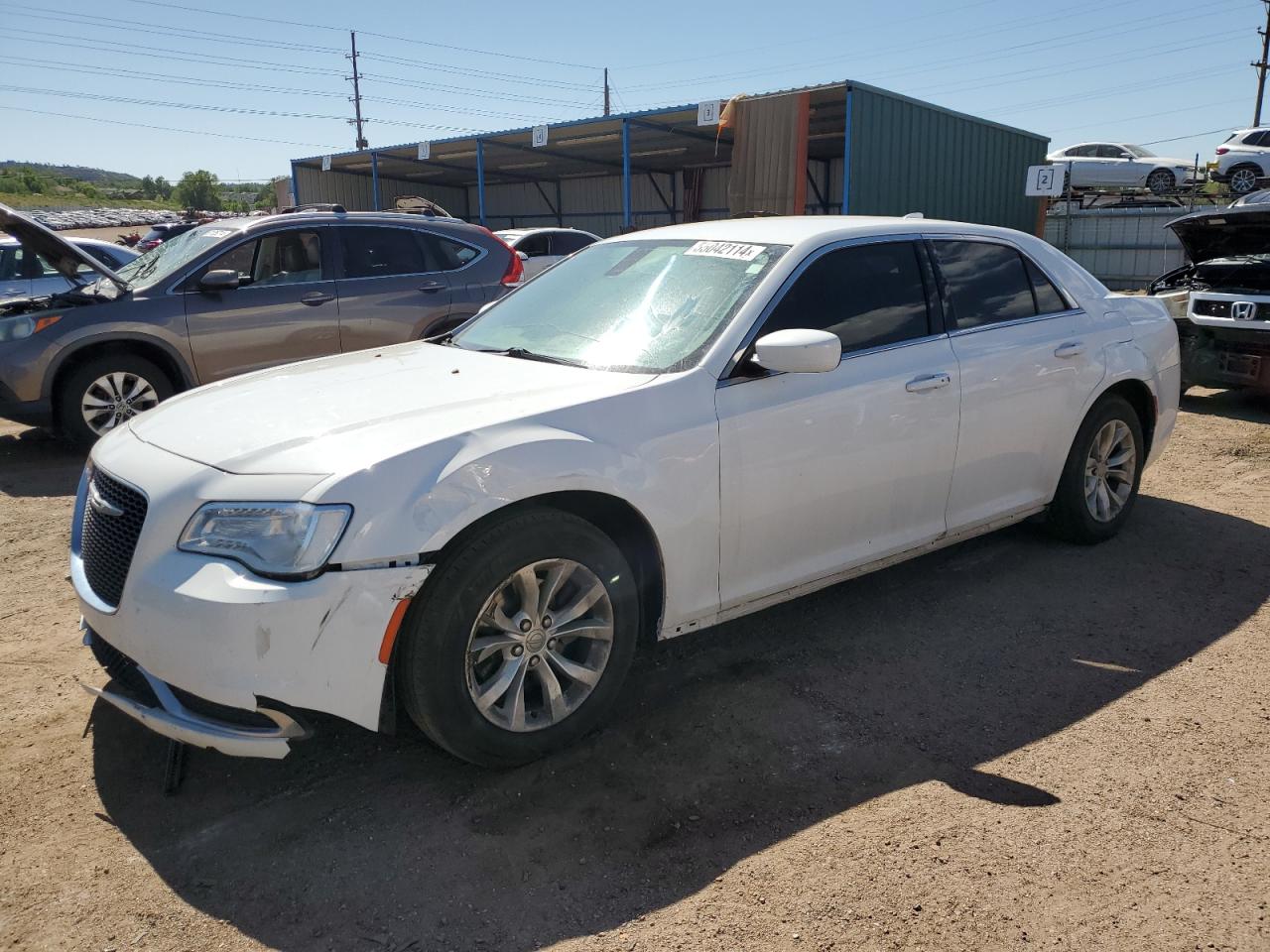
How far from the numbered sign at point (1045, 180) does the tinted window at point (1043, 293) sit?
1524cm

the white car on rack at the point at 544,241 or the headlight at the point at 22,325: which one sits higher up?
the white car on rack at the point at 544,241

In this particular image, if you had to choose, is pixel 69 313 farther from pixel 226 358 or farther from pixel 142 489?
pixel 142 489

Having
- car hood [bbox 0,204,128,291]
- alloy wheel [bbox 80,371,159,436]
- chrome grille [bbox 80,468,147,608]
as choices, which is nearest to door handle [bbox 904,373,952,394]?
chrome grille [bbox 80,468,147,608]

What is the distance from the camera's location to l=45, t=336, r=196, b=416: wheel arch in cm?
699

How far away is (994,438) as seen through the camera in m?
4.26

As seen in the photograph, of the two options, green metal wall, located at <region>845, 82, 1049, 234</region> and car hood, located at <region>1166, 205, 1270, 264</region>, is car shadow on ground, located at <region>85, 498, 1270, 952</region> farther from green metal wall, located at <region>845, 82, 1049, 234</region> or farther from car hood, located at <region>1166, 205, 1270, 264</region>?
green metal wall, located at <region>845, 82, 1049, 234</region>

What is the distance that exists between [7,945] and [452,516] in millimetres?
1491

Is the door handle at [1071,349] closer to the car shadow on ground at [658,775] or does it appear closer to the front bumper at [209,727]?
the car shadow on ground at [658,775]

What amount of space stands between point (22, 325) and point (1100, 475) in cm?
718

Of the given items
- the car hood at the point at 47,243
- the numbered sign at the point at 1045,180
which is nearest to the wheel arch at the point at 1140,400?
the car hood at the point at 47,243

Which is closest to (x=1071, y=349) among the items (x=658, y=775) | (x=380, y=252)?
(x=658, y=775)

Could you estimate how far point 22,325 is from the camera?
272 inches

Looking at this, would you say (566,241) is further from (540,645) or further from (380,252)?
(540,645)

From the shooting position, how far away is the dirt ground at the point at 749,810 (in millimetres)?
2408
